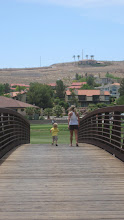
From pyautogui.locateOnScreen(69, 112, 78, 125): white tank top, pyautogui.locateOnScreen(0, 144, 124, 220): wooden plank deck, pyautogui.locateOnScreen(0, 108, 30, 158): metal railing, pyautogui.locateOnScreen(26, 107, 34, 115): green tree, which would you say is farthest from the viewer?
pyautogui.locateOnScreen(26, 107, 34, 115): green tree

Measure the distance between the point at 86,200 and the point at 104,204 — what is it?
0.29 m

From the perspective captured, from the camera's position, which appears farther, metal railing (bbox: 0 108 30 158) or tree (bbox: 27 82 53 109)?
tree (bbox: 27 82 53 109)

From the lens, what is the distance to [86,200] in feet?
17.3

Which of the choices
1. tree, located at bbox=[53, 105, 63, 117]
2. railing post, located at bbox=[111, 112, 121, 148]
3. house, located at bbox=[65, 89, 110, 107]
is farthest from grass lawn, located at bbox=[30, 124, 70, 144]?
house, located at bbox=[65, 89, 110, 107]

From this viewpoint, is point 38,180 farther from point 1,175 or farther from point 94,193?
point 94,193

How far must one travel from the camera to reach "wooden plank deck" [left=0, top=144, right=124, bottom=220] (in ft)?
15.5

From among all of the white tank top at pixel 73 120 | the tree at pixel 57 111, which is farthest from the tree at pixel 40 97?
the white tank top at pixel 73 120

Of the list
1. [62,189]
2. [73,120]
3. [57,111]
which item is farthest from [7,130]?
[57,111]

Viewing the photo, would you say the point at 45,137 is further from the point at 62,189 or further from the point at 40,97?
the point at 40,97

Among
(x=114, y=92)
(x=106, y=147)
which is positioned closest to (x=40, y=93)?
(x=114, y=92)

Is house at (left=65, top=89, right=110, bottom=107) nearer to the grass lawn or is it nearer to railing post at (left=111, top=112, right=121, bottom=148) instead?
the grass lawn

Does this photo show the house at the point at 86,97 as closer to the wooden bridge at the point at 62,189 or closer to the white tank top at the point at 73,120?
the white tank top at the point at 73,120

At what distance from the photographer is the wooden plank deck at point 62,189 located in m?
4.71

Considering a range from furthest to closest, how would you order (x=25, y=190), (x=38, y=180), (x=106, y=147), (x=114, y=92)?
→ (x=114, y=92) → (x=106, y=147) → (x=38, y=180) → (x=25, y=190)
